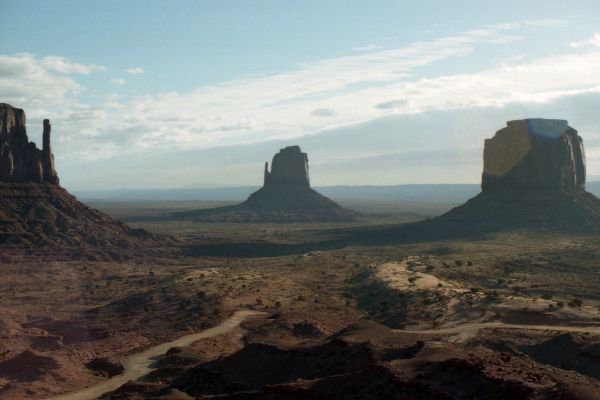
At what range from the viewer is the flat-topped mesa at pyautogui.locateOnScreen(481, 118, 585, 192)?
134375 millimetres

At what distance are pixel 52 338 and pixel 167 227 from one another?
5338 inches

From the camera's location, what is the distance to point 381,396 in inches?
973

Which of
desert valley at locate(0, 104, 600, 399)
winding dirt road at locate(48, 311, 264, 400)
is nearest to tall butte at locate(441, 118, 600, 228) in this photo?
desert valley at locate(0, 104, 600, 399)

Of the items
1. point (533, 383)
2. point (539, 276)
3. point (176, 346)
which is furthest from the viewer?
point (539, 276)

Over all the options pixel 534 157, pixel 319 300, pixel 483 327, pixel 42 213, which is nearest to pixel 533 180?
pixel 534 157

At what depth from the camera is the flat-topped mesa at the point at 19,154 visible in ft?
349

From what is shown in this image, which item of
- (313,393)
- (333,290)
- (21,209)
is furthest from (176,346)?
(21,209)

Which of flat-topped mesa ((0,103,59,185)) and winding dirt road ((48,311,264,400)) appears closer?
winding dirt road ((48,311,264,400))

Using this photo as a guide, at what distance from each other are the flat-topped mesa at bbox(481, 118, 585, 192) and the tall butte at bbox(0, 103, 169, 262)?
78.6 m

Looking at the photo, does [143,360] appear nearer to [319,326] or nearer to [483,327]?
[319,326]

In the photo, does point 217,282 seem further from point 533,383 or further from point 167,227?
point 167,227

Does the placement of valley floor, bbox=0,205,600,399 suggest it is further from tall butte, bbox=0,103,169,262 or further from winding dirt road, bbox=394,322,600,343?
tall butte, bbox=0,103,169,262

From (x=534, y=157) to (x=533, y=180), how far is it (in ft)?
16.8

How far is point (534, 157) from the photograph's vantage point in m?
134
